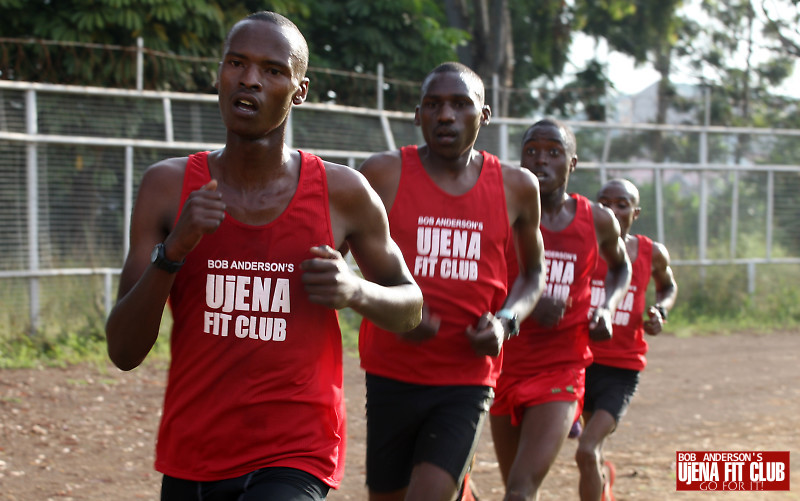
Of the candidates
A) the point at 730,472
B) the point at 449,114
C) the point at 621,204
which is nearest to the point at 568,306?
the point at 449,114

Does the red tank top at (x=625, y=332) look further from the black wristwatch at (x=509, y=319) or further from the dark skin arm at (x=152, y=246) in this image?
the dark skin arm at (x=152, y=246)

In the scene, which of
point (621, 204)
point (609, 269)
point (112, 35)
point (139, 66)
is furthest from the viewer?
point (112, 35)

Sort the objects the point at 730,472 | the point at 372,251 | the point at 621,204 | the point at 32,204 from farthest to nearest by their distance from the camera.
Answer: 1. the point at 32,204
2. the point at 621,204
3. the point at 730,472
4. the point at 372,251

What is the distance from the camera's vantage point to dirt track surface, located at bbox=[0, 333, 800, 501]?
645 centimetres

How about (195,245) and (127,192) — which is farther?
(127,192)

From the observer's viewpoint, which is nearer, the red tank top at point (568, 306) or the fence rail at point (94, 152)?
the red tank top at point (568, 306)

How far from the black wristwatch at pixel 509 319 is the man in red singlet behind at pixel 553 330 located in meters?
0.60

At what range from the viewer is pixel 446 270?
435 centimetres

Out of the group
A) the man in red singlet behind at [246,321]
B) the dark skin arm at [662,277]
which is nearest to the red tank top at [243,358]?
the man in red singlet behind at [246,321]

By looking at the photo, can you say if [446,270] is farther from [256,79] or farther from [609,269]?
[609,269]

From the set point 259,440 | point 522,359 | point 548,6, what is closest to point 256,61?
point 259,440

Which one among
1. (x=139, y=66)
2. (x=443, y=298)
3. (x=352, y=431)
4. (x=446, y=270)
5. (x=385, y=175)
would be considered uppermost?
(x=139, y=66)

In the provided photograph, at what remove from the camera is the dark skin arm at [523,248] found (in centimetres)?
438

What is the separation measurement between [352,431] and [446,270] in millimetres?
4183
